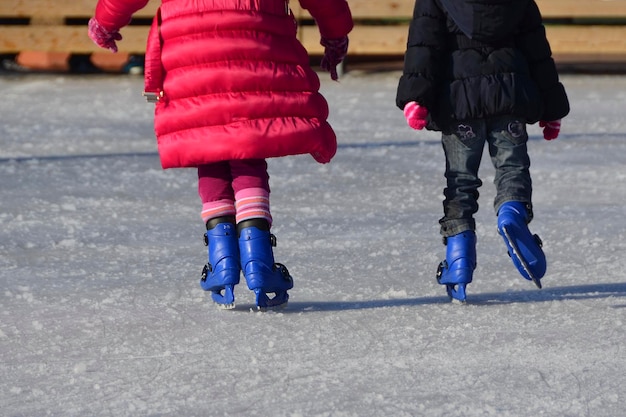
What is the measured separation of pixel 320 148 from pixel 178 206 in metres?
2.23

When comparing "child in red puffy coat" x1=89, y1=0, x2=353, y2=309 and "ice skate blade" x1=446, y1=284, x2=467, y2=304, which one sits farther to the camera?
"ice skate blade" x1=446, y1=284, x2=467, y2=304

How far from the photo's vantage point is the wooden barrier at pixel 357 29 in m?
11.6

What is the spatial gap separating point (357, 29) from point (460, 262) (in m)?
7.82

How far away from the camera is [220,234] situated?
416 centimetres

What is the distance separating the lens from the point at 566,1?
38.3 ft

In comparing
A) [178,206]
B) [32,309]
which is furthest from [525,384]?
[178,206]

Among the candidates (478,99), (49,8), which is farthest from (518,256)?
(49,8)

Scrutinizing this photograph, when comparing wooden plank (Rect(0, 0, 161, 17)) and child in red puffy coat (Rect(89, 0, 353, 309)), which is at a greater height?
child in red puffy coat (Rect(89, 0, 353, 309))

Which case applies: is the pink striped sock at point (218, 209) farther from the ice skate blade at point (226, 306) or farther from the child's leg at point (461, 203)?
the child's leg at point (461, 203)

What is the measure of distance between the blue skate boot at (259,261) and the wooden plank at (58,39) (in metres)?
7.98

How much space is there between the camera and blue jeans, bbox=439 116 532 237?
419cm

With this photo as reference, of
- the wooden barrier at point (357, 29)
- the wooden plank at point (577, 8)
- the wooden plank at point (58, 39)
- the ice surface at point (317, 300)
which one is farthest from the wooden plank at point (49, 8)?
the ice surface at point (317, 300)

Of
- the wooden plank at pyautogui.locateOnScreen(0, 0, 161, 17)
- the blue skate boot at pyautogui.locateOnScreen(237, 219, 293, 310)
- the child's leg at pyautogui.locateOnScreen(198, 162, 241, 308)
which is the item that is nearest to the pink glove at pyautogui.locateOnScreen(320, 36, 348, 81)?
the child's leg at pyautogui.locateOnScreen(198, 162, 241, 308)

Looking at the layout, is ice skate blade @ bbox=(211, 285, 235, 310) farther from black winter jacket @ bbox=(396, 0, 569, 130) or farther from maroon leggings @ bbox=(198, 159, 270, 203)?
black winter jacket @ bbox=(396, 0, 569, 130)
